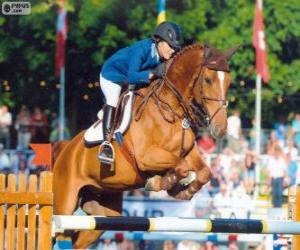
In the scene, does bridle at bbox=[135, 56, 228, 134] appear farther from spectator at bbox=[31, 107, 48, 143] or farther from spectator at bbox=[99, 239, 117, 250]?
spectator at bbox=[31, 107, 48, 143]

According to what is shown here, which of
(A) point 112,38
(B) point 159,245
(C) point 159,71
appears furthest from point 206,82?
(A) point 112,38

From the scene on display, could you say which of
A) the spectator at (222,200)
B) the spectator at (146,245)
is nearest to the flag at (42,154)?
the spectator at (146,245)

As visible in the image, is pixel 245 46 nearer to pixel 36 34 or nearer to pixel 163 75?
pixel 36 34

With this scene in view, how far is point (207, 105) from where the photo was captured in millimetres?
9938

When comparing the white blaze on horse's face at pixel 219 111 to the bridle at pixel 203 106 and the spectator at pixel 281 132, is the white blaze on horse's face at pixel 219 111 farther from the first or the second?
the spectator at pixel 281 132

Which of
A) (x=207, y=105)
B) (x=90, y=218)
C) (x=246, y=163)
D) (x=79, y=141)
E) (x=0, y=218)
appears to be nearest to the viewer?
(x=90, y=218)

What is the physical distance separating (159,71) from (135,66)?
0.26 metres

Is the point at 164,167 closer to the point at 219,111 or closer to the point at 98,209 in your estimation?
the point at 219,111

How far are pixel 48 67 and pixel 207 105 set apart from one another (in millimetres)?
13979

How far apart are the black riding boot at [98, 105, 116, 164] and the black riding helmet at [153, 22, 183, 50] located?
750 millimetres

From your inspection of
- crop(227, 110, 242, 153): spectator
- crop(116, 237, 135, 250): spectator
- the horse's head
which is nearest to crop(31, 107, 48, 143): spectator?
crop(227, 110, 242, 153): spectator

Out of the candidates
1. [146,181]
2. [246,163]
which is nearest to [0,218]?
[146,181]

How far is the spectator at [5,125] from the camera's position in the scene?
71.2ft

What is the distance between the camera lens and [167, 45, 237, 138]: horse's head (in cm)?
984
